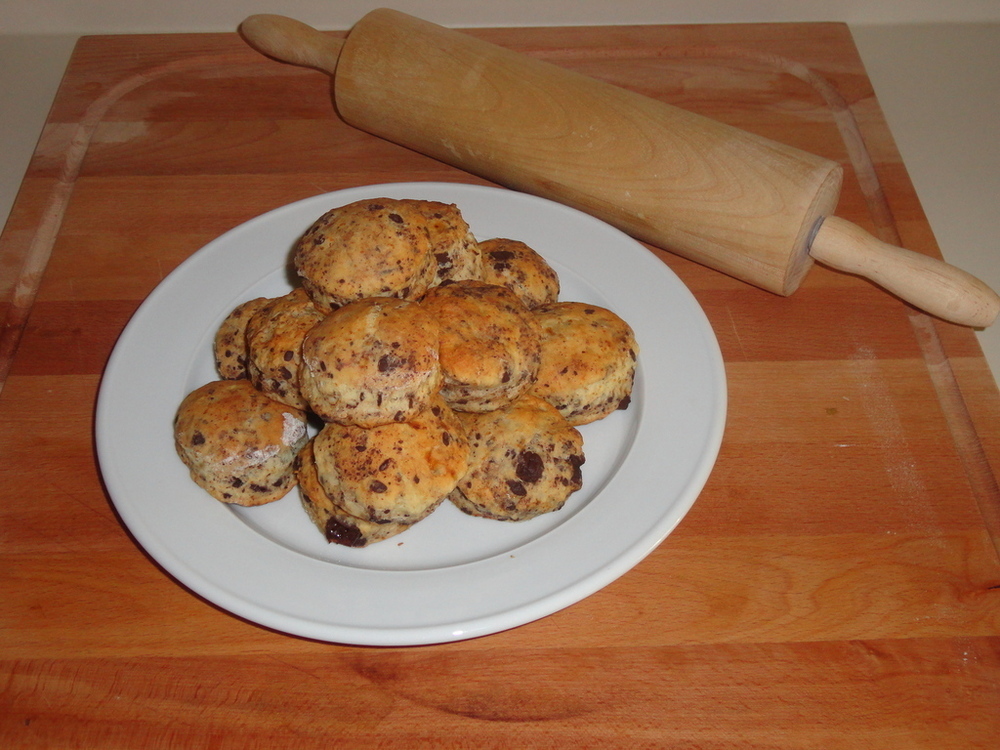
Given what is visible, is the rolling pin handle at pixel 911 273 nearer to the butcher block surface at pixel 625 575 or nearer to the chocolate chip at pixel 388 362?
the butcher block surface at pixel 625 575

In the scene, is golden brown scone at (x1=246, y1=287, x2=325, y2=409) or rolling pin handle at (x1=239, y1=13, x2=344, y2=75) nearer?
golden brown scone at (x1=246, y1=287, x2=325, y2=409)

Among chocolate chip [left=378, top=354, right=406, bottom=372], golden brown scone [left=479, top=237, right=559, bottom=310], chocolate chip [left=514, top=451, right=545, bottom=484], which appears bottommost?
chocolate chip [left=514, top=451, right=545, bottom=484]

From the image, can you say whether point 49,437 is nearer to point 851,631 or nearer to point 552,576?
point 552,576

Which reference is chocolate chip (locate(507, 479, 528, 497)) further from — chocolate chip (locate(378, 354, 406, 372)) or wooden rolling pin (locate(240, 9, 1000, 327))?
wooden rolling pin (locate(240, 9, 1000, 327))

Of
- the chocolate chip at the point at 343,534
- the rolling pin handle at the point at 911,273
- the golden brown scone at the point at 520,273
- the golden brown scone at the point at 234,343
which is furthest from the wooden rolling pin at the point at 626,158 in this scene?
the chocolate chip at the point at 343,534

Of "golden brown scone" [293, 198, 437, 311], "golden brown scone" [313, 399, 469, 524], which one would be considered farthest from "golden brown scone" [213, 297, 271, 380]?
"golden brown scone" [313, 399, 469, 524]
